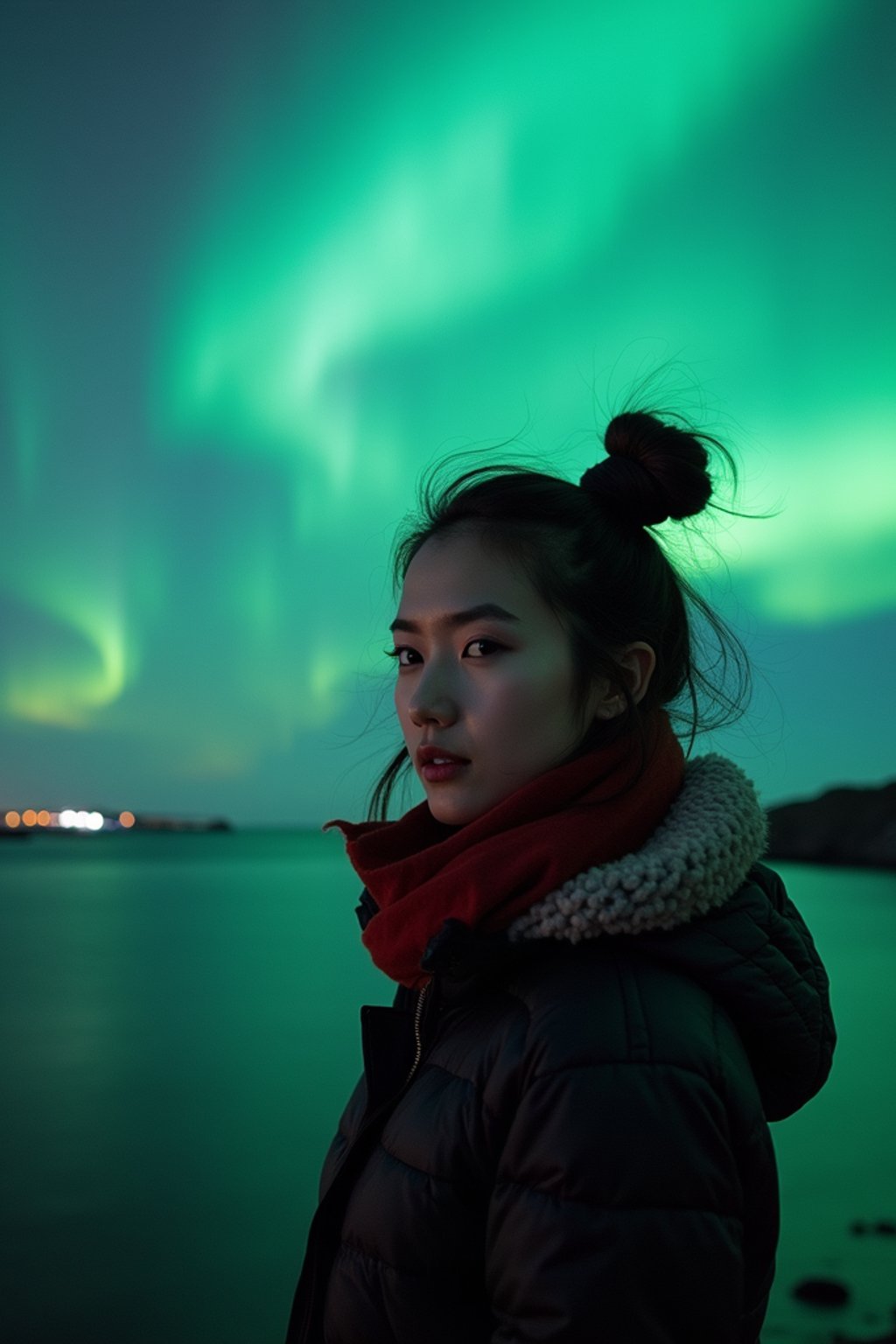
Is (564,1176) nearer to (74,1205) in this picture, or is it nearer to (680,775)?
(680,775)

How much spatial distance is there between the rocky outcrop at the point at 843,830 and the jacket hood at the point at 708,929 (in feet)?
125

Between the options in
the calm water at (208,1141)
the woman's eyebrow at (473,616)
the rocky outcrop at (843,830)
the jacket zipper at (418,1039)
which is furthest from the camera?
the rocky outcrop at (843,830)

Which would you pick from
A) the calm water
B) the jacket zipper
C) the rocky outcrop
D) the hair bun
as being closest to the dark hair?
the hair bun

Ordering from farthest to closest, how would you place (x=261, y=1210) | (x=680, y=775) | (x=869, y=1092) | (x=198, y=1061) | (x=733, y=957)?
(x=198, y=1061) → (x=869, y=1092) → (x=261, y=1210) → (x=680, y=775) → (x=733, y=957)

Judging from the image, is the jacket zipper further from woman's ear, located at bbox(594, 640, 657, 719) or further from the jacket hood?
woman's ear, located at bbox(594, 640, 657, 719)

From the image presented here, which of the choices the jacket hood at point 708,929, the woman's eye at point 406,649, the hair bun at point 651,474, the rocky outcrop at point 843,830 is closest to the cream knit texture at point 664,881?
the jacket hood at point 708,929

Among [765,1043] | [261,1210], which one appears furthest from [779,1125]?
[765,1043]

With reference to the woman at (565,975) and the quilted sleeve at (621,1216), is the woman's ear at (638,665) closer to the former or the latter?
the woman at (565,975)

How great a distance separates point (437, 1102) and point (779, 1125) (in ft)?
22.6

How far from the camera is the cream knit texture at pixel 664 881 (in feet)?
3.90

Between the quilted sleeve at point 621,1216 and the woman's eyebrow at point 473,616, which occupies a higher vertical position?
the woman's eyebrow at point 473,616

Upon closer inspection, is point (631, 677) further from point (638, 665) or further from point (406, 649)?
point (406, 649)

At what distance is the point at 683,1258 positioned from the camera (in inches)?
39.7

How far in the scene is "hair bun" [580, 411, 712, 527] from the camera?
1.62 metres
